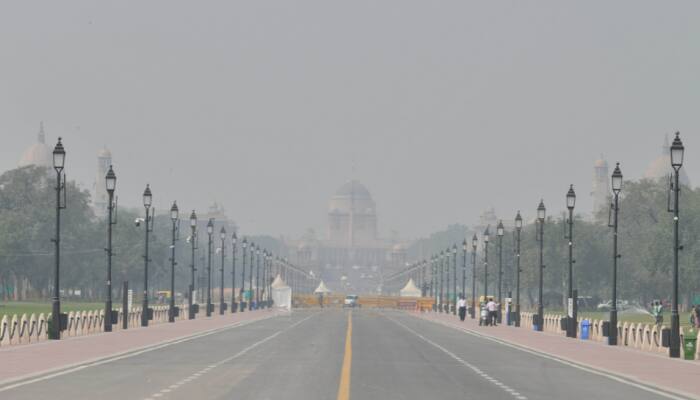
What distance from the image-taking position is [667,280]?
150500 mm

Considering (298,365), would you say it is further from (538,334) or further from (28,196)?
(28,196)

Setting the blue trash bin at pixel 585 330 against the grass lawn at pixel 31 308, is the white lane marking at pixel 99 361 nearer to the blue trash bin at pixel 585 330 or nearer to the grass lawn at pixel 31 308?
the blue trash bin at pixel 585 330

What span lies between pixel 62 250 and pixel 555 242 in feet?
178

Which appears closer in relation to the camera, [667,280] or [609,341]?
[609,341]

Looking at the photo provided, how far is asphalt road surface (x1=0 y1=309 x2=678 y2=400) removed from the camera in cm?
3005

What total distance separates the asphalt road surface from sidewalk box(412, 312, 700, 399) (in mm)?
801

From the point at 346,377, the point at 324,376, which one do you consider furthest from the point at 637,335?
the point at 346,377

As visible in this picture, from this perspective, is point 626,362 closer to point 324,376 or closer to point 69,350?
point 324,376

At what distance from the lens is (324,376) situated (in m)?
35.6

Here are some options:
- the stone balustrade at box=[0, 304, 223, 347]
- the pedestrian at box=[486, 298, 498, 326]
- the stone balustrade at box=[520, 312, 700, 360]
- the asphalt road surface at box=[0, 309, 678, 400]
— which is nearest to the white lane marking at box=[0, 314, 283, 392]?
the asphalt road surface at box=[0, 309, 678, 400]

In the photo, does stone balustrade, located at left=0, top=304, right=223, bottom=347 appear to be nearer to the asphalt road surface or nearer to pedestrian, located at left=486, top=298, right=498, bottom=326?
the asphalt road surface

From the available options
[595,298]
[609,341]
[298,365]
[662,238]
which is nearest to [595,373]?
[298,365]

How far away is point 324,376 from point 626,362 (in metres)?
13.2

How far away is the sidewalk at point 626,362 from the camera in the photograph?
116 ft
